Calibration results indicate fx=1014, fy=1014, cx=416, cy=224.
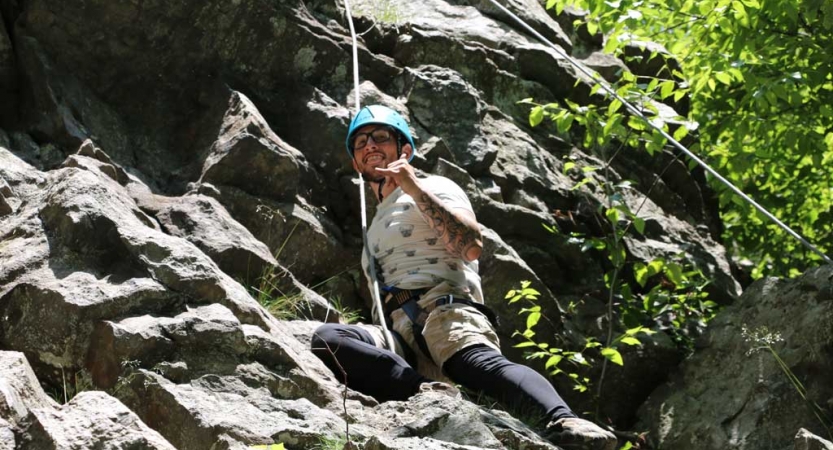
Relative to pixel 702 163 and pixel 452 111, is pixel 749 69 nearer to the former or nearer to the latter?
pixel 702 163

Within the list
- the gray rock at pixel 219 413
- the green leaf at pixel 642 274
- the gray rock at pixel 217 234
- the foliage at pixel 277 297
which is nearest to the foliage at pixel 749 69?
the green leaf at pixel 642 274

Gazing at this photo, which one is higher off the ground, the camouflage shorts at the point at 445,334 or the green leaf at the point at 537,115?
the green leaf at the point at 537,115

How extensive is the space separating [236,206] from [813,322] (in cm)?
400

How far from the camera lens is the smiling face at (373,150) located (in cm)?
641

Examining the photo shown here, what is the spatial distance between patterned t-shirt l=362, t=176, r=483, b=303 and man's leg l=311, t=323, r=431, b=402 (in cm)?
57

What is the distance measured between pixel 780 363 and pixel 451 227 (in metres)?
2.51

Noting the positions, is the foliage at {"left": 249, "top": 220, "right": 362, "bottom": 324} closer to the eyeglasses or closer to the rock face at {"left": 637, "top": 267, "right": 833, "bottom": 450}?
the eyeglasses

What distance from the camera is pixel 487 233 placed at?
746cm

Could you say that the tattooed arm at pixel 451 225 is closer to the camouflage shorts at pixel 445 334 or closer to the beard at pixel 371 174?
the camouflage shorts at pixel 445 334

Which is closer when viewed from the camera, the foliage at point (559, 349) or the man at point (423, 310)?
the man at point (423, 310)

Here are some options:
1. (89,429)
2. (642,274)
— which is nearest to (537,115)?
(642,274)

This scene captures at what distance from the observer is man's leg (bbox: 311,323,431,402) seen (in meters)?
5.26

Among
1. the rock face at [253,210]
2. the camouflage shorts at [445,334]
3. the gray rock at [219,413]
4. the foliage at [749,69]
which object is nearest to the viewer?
the gray rock at [219,413]

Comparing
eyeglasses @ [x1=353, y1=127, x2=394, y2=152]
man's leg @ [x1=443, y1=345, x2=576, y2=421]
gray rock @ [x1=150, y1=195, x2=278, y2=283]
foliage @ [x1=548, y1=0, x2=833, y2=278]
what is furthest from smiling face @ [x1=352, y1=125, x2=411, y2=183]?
foliage @ [x1=548, y1=0, x2=833, y2=278]
